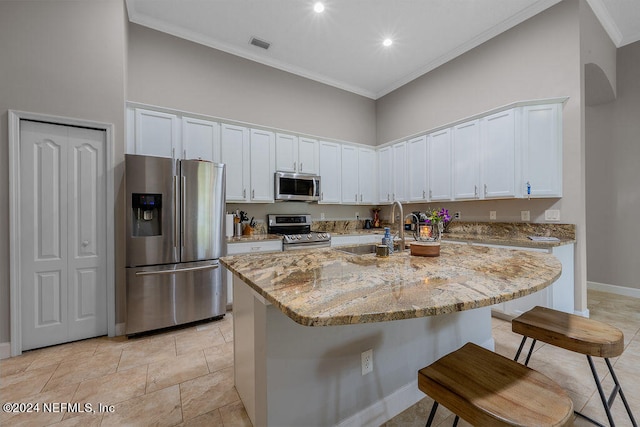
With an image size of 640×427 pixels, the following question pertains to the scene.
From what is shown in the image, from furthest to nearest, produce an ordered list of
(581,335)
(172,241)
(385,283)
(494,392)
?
(172,241), (581,335), (385,283), (494,392)

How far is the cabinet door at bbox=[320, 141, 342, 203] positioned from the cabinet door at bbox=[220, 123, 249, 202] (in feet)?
4.03

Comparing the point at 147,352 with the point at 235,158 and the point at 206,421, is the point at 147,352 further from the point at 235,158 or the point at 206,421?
the point at 235,158

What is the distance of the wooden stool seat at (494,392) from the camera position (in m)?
0.79

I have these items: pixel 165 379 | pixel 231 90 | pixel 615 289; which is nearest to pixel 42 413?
pixel 165 379

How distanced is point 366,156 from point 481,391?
4.16 m

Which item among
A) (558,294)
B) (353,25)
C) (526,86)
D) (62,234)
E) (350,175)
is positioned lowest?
(558,294)

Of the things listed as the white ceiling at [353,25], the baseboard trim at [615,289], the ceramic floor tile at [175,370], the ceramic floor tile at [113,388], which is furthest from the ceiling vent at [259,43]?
the baseboard trim at [615,289]

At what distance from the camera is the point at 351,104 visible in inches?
195

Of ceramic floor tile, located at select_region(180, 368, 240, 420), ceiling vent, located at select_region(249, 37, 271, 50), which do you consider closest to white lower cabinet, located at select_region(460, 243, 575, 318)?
ceramic floor tile, located at select_region(180, 368, 240, 420)

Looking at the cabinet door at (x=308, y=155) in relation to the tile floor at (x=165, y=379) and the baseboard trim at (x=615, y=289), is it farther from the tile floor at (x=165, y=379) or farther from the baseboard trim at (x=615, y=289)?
the baseboard trim at (x=615, y=289)

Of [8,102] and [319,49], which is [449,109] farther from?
[8,102]

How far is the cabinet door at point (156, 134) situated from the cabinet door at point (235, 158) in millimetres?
530

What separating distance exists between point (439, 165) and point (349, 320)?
3.65 meters

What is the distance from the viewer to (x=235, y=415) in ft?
5.06
